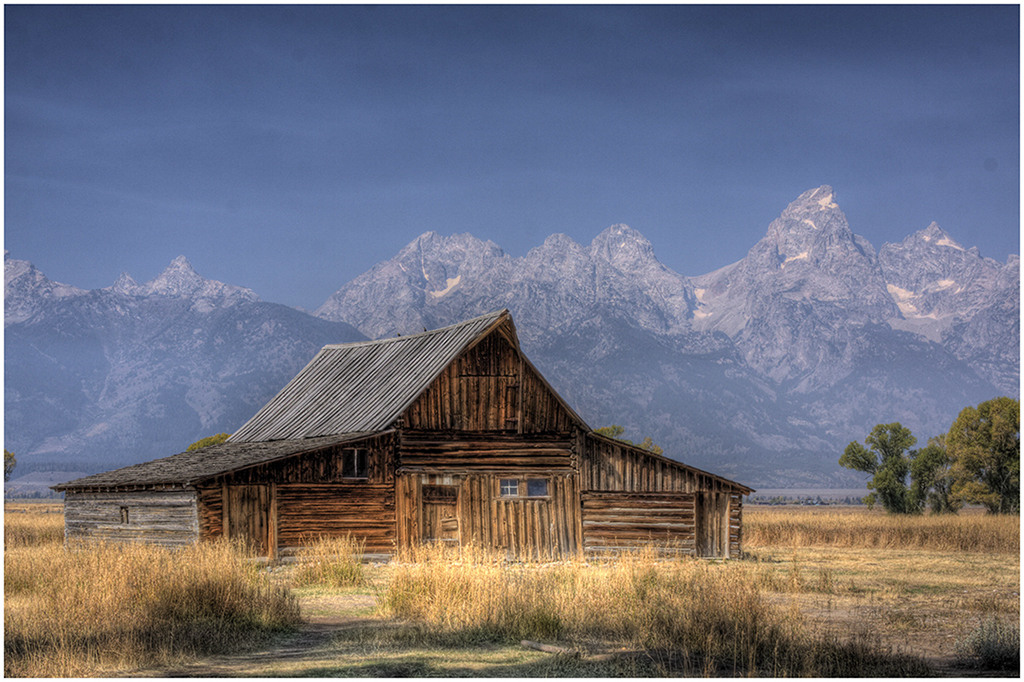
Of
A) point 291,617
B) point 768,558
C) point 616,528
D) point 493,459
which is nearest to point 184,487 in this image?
point 493,459

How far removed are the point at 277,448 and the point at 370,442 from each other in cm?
359

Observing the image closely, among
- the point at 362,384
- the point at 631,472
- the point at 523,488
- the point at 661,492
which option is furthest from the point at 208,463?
the point at 661,492

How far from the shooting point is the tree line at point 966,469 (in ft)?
180

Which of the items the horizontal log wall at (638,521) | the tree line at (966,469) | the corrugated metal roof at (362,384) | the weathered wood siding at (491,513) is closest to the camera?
the weathered wood siding at (491,513)

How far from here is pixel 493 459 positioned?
3114 cm

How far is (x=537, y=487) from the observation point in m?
31.7

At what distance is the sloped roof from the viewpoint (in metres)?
28.2

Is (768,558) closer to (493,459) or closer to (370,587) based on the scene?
(493,459)

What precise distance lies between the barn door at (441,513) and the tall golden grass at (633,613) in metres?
14.2

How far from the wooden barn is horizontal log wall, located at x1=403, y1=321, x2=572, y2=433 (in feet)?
0.13

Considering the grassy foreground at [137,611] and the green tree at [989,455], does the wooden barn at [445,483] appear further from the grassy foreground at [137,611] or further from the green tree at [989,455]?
the green tree at [989,455]

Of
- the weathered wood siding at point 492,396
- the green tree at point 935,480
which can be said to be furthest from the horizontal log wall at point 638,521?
the green tree at point 935,480

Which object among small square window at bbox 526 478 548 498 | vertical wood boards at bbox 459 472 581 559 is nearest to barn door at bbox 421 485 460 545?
vertical wood boards at bbox 459 472 581 559

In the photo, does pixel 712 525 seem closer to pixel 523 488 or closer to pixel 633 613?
pixel 523 488
